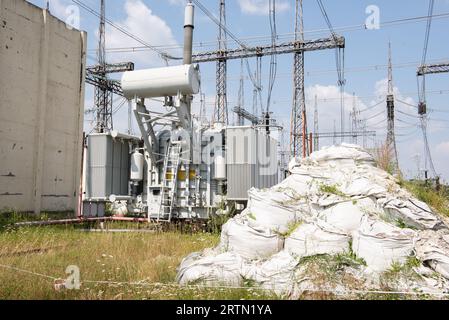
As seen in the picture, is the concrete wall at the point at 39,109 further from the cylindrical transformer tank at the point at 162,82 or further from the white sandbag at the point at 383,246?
the white sandbag at the point at 383,246

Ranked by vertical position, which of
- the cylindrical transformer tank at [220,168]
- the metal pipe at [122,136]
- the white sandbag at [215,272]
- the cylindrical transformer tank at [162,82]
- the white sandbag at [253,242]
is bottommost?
the white sandbag at [215,272]

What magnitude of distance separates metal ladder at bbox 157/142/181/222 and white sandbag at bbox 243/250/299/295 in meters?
5.34

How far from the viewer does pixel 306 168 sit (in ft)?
22.9

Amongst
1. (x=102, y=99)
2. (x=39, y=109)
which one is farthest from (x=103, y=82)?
(x=39, y=109)

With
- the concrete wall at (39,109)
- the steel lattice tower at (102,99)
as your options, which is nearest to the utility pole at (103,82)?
the steel lattice tower at (102,99)

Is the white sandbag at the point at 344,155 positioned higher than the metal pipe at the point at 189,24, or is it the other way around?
the metal pipe at the point at 189,24

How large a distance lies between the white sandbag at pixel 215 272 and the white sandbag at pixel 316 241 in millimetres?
690

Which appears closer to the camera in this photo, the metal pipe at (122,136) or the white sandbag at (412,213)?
the white sandbag at (412,213)

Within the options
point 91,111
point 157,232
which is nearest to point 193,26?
point 157,232

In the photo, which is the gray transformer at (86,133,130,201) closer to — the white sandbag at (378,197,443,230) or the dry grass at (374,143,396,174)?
the dry grass at (374,143,396,174)

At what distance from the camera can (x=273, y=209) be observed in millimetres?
5789

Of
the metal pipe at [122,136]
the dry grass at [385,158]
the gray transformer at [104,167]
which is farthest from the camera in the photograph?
the gray transformer at [104,167]

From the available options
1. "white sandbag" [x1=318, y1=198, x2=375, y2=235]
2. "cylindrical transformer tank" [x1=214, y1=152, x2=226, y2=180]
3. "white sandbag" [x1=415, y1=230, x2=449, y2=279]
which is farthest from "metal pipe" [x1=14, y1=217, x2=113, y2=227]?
"white sandbag" [x1=415, y1=230, x2=449, y2=279]

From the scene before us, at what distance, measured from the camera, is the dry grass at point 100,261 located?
4094mm
